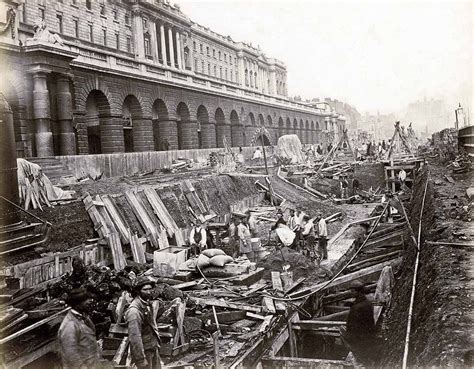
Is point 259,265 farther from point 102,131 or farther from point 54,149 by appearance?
point 102,131

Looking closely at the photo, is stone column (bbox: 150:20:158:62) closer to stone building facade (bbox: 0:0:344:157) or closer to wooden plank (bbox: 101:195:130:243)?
stone building facade (bbox: 0:0:344:157)

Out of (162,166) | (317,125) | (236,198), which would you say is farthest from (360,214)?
(317,125)

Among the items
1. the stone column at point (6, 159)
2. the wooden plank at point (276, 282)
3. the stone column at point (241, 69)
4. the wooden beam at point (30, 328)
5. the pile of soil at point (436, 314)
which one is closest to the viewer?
the pile of soil at point (436, 314)

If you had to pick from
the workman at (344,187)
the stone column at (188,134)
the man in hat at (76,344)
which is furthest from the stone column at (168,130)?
the man in hat at (76,344)

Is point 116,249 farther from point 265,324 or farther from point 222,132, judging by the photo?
point 222,132

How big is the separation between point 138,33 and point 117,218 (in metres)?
33.3

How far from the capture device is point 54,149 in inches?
862

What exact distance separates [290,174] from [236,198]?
6764 millimetres

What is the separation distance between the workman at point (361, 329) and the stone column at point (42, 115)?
710 inches

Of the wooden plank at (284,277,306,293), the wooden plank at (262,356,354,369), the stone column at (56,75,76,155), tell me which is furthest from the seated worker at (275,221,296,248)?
the stone column at (56,75,76,155)

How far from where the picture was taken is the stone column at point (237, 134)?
45.2m

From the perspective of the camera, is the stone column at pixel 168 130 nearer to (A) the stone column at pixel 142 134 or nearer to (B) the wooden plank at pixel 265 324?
(A) the stone column at pixel 142 134

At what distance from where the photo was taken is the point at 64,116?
21594mm

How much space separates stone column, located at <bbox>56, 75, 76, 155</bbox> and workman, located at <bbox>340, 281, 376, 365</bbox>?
18670 mm
